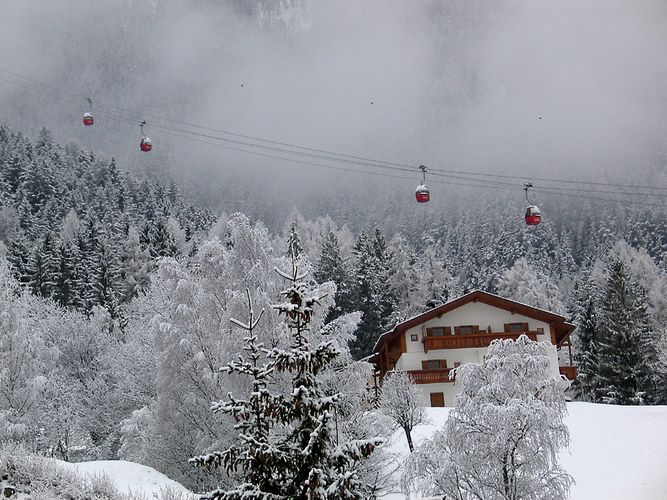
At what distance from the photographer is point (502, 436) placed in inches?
648

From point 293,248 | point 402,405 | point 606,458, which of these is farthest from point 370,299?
point 293,248

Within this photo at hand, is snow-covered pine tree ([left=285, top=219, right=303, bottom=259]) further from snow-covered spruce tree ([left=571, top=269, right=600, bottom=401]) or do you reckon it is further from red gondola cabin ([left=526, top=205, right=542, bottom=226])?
snow-covered spruce tree ([left=571, top=269, right=600, bottom=401])

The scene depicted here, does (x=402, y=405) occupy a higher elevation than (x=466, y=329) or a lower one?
lower

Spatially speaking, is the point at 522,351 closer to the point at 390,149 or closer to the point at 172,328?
the point at 172,328

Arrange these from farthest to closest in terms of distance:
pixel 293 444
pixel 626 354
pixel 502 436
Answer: pixel 626 354 < pixel 502 436 < pixel 293 444

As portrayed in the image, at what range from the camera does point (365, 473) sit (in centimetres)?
2405

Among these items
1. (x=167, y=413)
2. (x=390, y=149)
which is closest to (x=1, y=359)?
(x=167, y=413)

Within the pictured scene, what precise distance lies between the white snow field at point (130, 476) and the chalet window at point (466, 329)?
34560mm

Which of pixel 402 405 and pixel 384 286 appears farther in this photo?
pixel 384 286

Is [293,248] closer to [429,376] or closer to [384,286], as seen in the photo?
[429,376]

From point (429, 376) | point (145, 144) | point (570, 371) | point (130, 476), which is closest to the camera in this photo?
point (130, 476)

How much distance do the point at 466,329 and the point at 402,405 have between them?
64.0ft

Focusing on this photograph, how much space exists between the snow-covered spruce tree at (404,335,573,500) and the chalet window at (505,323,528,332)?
1364 inches

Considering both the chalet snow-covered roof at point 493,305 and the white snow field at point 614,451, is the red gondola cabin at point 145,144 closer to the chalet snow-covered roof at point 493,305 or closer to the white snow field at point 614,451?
the white snow field at point 614,451
